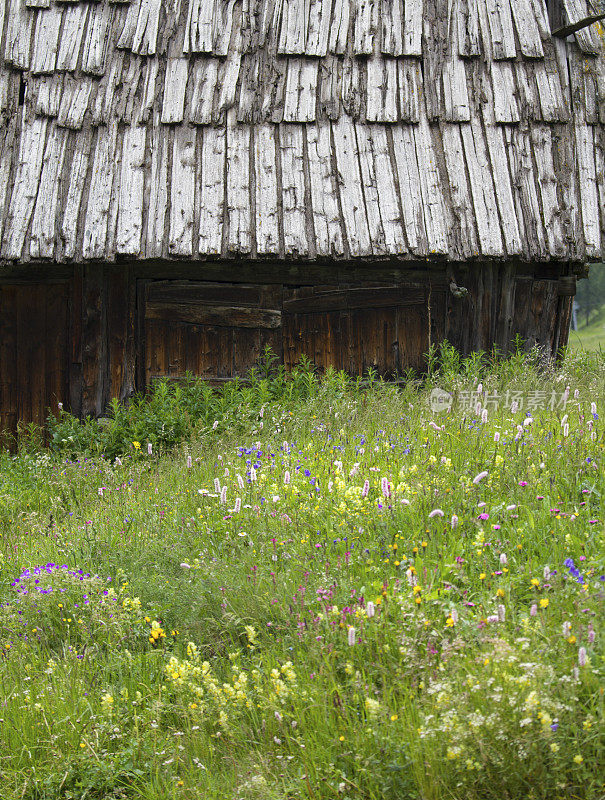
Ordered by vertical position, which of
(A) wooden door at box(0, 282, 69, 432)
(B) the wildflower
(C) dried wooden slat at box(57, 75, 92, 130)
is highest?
(C) dried wooden slat at box(57, 75, 92, 130)

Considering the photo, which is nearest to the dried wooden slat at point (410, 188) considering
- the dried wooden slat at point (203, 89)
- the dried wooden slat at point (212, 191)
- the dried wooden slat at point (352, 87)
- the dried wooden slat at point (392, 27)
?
the dried wooden slat at point (352, 87)

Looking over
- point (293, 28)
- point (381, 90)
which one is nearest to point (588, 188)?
point (381, 90)

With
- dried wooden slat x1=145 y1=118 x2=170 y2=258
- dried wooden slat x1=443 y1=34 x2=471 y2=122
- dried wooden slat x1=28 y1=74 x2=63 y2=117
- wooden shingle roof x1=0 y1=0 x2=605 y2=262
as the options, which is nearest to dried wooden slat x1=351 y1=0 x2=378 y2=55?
wooden shingle roof x1=0 y1=0 x2=605 y2=262

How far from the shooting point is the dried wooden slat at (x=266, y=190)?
292 inches

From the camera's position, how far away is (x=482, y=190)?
7.86 meters

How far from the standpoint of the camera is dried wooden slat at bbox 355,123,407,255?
7500 millimetres

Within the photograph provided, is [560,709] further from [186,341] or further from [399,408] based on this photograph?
[186,341]

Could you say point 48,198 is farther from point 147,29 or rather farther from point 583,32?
point 583,32

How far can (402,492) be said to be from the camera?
3.67 meters

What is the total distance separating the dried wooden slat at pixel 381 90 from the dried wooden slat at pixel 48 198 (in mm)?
3269

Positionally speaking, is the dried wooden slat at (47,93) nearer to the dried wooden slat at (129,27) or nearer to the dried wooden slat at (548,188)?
the dried wooden slat at (129,27)

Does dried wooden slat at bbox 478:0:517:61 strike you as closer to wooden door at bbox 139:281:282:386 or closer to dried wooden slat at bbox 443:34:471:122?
dried wooden slat at bbox 443:34:471:122

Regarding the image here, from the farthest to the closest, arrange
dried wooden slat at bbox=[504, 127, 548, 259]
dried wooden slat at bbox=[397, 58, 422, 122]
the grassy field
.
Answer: dried wooden slat at bbox=[397, 58, 422, 122] → dried wooden slat at bbox=[504, 127, 548, 259] → the grassy field

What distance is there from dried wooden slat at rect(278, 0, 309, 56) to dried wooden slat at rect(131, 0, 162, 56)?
1375mm
